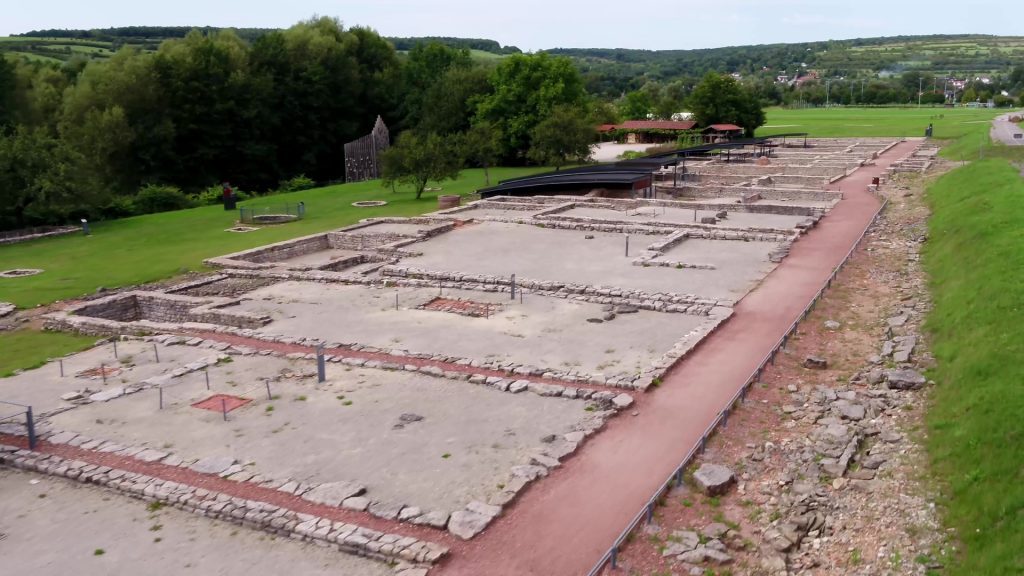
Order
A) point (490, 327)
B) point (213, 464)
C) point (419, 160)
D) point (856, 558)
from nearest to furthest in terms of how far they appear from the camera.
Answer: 1. point (856, 558)
2. point (213, 464)
3. point (490, 327)
4. point (419, 160)

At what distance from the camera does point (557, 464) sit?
12273 mm

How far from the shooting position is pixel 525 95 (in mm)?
63625

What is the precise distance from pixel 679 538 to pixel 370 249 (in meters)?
23.5

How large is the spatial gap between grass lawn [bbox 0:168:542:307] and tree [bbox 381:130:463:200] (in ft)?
5.12

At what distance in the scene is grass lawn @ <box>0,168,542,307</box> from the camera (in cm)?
2614

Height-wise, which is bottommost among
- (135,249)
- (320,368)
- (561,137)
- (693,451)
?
(693,451)

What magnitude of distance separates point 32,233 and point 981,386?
125ft

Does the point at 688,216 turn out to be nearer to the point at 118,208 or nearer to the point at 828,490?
the point at 828,490

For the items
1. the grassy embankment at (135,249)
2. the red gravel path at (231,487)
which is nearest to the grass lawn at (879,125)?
the grassy embankment at (135,249)

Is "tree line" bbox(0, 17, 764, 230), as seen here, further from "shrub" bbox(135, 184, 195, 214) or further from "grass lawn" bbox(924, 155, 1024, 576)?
"grass lawn" bbox(924, 155, 1024, 576)

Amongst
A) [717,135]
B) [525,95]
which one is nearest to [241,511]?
[525,95]

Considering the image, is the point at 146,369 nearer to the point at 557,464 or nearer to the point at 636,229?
the point at 557,464

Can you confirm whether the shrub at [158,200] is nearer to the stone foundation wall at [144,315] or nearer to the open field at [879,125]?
the stone foundation wall at [144,315]

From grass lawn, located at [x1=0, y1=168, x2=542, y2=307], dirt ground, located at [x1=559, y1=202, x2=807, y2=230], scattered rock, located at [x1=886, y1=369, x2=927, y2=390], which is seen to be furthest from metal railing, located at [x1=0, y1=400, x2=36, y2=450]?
dirt ground, located at [x1=559, y1=202, x2=807, y2=230]
